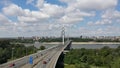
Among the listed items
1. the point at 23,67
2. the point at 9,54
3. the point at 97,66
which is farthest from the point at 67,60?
the point at 23,67

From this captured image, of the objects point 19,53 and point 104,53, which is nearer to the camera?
point 19,53

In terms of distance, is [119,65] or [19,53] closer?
[119,65]

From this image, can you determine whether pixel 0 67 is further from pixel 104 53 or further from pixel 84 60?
pixel 104 53

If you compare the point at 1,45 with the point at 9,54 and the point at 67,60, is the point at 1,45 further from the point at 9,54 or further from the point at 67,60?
the point at 67,60

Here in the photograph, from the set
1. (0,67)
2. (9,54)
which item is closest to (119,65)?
(0,67)

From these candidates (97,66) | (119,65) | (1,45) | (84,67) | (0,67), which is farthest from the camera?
(1,45)

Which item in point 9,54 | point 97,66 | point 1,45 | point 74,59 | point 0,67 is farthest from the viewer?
point 1,45

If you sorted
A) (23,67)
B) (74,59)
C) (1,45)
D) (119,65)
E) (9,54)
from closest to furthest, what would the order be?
(23,67), (119,65), (9,54), (74,59), (1,45)

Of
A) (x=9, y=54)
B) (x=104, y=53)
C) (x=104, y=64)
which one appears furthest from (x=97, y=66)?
(x=104, y=53)

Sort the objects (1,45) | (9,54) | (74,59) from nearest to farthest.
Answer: (9,54)
(74,59)
(1,45)
